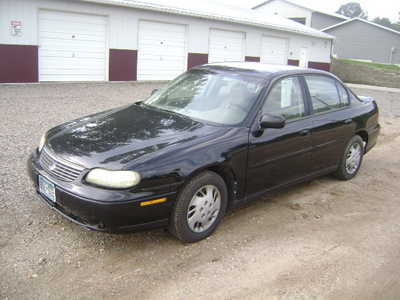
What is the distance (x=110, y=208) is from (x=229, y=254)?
3.80 feet

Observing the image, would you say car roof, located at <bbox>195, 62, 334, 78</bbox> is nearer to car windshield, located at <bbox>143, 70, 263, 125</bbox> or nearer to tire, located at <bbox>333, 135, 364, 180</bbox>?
car windshield, located at <bbox>143, 70, 263, 125</bbox>

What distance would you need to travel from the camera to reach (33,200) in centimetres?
454

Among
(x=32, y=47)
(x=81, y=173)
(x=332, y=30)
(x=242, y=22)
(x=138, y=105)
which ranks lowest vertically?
(x=81, y=173)

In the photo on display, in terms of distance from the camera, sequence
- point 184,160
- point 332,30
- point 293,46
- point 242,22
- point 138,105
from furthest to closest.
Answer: point 332,30 < point 293,46 < point 242,22 < point 138,105 < point 184,160

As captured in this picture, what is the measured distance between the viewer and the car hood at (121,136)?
3.55 metres

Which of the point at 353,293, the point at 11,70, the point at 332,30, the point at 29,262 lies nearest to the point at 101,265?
the point at 29,262

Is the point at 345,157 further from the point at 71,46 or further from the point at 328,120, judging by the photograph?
the point at 71,46

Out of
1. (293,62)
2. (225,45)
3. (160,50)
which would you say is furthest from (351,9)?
(160,50)

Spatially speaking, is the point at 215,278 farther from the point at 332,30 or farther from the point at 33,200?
the point at 332,30

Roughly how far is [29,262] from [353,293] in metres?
2.59

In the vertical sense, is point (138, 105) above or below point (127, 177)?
above

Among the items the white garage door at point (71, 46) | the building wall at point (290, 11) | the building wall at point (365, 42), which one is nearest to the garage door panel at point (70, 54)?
the white garage door at point (71, 46)

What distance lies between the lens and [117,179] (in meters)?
3.36

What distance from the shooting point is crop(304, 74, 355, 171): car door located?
203 inches
